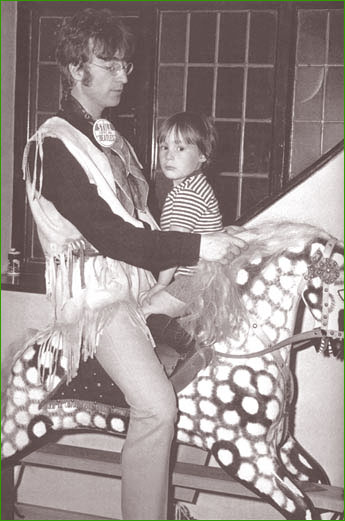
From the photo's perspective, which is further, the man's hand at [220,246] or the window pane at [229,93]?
the window pane at [229,93]

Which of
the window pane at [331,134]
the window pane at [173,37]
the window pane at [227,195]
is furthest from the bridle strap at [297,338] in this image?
the window pane at [173,37]

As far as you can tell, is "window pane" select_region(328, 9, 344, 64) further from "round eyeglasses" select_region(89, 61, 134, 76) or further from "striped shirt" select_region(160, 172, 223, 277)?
"round eyeglasses" select_region(89, 61, 134, 76)

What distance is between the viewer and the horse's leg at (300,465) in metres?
2.02

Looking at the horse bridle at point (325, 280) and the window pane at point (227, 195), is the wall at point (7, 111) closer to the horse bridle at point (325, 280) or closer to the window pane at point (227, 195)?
the window pane at point (227, 195)

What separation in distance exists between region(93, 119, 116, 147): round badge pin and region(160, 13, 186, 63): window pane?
41.1 inches

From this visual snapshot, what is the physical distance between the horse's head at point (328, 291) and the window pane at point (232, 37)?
1.32 metres

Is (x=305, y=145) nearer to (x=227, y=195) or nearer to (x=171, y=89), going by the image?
(x=227, y=195)

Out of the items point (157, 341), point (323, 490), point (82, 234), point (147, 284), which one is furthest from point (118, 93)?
point (323, 490)

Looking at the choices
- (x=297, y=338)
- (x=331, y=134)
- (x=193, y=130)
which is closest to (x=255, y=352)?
(x=297, y=338)

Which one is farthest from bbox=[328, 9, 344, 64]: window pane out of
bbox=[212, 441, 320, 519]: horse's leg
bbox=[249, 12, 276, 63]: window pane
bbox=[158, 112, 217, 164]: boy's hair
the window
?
bbox=[212, 441, 320, 519]: horse's leg

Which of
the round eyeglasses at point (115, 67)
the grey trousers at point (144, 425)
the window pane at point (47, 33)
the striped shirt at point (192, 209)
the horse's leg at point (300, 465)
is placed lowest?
the horse's leg at point (300, 465)

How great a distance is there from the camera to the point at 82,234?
69.2 inches

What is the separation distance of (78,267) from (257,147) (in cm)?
122

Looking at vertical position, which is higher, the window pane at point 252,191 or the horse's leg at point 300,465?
the window pane at point 252,191
